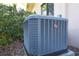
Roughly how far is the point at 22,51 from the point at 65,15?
1.59ft

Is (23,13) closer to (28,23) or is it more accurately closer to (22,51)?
(28,23)

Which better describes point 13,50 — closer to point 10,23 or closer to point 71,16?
point 10,23

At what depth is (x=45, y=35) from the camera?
1.56 meters

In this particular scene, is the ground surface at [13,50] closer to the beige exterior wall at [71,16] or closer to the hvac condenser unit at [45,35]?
the hvac condenser unit at [45,35]

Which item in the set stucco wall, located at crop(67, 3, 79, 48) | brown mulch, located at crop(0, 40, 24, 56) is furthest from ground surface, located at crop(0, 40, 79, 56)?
stucco wall, located at crop(67, 3, 79, 48)

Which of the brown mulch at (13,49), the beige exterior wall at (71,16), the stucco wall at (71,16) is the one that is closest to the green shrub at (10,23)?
the brown mulch at (13,49)

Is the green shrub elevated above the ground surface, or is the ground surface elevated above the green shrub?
the green shrub

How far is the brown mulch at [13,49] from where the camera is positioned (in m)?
1.57

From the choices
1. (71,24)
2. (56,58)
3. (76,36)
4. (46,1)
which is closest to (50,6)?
(46,1)

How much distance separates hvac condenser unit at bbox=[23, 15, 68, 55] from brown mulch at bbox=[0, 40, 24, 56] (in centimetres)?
5

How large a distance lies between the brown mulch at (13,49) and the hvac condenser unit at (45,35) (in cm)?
5

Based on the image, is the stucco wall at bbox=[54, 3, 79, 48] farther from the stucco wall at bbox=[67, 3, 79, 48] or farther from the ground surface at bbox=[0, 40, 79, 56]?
the ground surface at bbox=[0, 40, 79, 56]

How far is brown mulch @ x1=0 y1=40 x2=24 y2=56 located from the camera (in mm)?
1571

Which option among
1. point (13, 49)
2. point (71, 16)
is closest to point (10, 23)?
point (13, 49)
